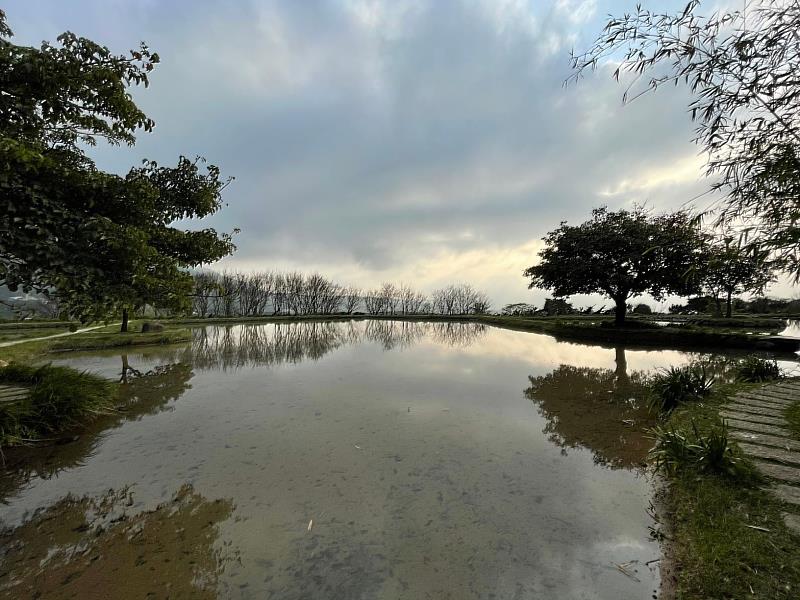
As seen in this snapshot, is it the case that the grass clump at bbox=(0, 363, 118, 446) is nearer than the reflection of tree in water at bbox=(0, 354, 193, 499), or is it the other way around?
the reflection of tree in water at bbox=(0, 354, 193, 499)

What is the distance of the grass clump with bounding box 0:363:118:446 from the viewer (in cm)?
501

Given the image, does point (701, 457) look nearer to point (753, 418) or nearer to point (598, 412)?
point (753, 418)

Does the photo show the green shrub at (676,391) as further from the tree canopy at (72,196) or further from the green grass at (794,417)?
the tree canopy at (72,196)

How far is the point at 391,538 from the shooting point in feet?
9.61

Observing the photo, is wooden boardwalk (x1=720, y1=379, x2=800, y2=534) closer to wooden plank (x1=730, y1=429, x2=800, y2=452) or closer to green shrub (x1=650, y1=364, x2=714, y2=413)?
wooden plank (x1=730, y1=429, x2=800, y2=452)

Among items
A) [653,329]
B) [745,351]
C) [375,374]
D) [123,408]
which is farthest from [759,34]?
[653,329]

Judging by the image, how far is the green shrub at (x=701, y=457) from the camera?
3240mm

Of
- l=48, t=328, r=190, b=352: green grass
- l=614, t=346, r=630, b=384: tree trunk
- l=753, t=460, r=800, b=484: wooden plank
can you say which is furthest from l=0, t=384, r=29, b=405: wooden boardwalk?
l=614, t=346, r=630, b=384: tree trunk

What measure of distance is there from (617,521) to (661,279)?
18.5 m

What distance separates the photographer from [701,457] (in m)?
3.42

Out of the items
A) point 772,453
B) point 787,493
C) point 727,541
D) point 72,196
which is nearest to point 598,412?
point 772,453

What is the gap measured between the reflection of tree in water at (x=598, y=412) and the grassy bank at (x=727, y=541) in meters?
1.32

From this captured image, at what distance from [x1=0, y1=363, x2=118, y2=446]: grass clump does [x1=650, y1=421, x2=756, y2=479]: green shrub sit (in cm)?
792

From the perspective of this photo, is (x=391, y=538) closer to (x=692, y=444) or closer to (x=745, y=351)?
(x=692, y=444)
